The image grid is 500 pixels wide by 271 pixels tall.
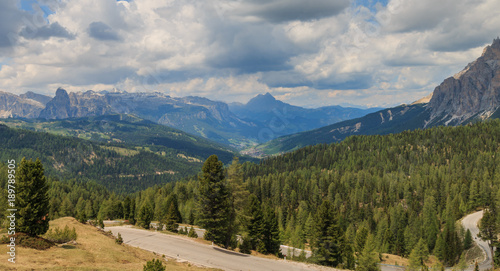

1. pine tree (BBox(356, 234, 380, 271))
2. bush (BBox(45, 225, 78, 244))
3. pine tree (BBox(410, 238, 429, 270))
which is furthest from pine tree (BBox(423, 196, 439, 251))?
bush (BBox(45, 225, 78, 244))

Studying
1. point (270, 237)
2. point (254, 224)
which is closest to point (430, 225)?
point (270, 237)

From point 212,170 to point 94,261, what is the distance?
2745 centimetres

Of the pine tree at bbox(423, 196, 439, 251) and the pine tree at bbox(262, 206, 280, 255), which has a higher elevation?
the pine tree at bbox(262, 206, 280, 255)

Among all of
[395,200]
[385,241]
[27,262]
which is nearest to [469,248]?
[385,241]

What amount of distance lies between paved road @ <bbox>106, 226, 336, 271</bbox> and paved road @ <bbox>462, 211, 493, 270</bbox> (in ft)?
273

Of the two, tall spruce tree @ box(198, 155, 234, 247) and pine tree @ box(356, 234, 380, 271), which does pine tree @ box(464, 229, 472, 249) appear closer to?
pine tree @ box(356, 234, 380, 271)

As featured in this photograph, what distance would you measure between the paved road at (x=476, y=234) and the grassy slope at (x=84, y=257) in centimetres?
10628

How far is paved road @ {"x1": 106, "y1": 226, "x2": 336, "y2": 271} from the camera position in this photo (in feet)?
173

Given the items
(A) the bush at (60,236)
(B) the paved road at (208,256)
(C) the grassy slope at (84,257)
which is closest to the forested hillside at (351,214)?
(B) the paved road at (208,256)

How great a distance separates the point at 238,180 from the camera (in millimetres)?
64938

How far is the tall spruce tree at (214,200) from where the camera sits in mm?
62625

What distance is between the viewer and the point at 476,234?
129500 millimetres

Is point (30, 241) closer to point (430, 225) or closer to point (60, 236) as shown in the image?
point (60, 236)

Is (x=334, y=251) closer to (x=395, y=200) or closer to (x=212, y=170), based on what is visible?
(x=212, y=170)
